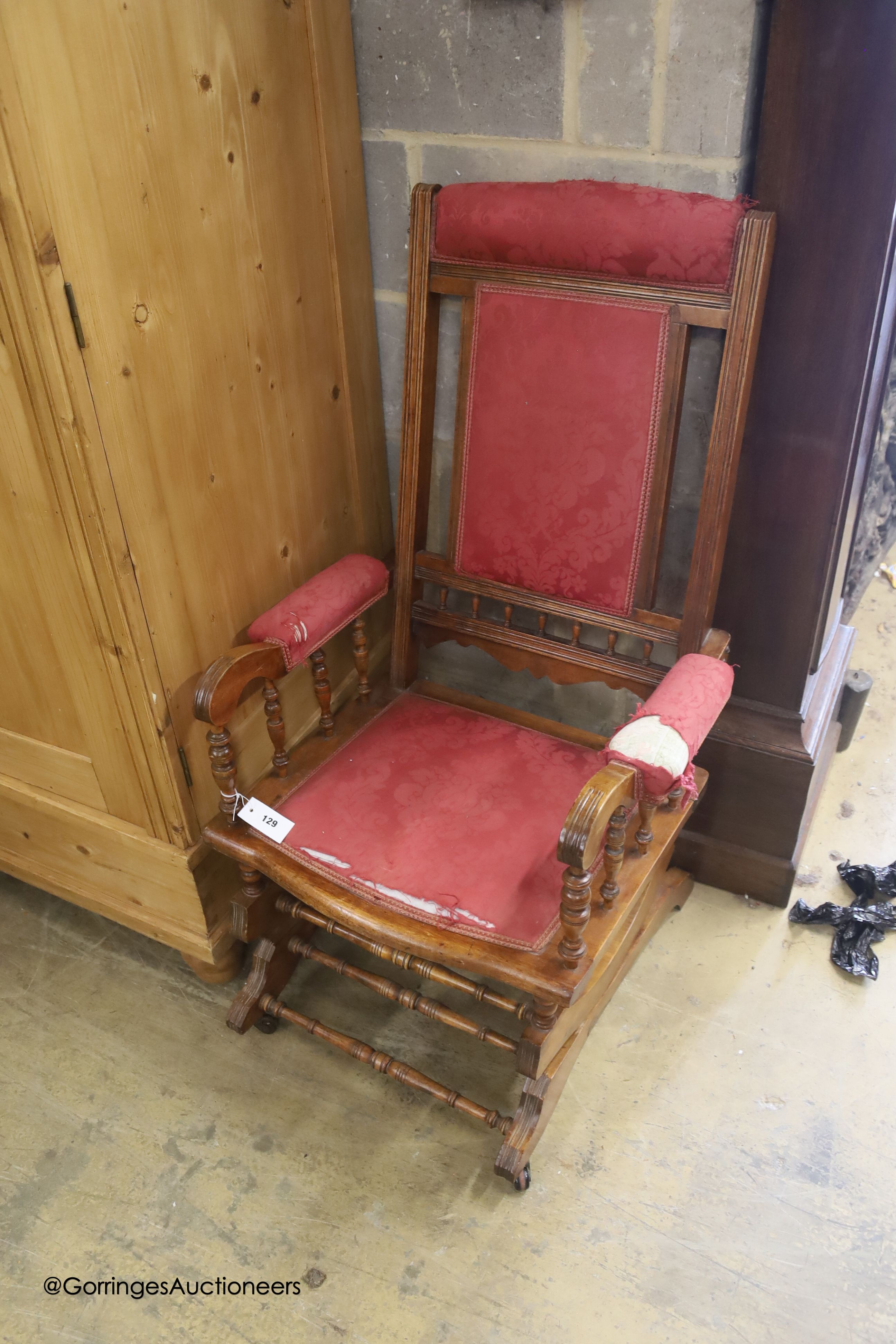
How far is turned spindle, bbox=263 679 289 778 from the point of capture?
1.72m

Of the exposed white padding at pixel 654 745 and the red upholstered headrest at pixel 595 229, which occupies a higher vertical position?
the red upholstered headrest at pixel 595 229

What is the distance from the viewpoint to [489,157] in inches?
67.3

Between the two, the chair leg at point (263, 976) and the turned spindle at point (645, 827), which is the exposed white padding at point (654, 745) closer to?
the turned spindle at point (645, 827)

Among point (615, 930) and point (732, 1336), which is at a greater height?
point (615, 930)

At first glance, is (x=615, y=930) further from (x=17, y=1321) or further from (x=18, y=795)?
(x=18, y=795)

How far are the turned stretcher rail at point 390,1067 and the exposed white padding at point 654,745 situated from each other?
2.32 feet

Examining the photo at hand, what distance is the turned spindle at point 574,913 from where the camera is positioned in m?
1.33

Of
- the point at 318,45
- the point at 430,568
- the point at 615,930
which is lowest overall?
the point at 615,930

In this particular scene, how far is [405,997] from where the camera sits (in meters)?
1.73

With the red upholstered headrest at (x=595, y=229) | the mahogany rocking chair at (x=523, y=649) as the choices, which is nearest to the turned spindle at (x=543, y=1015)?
the mahogany rocking chair at (x=523, y=649)

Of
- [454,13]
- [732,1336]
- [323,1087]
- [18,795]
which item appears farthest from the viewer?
[18,795]

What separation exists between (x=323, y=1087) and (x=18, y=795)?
0.85 meters

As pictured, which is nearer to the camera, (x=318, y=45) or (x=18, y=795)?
(x=318, y=45)

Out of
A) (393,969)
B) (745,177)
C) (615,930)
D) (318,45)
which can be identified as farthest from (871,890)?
(318,45)
